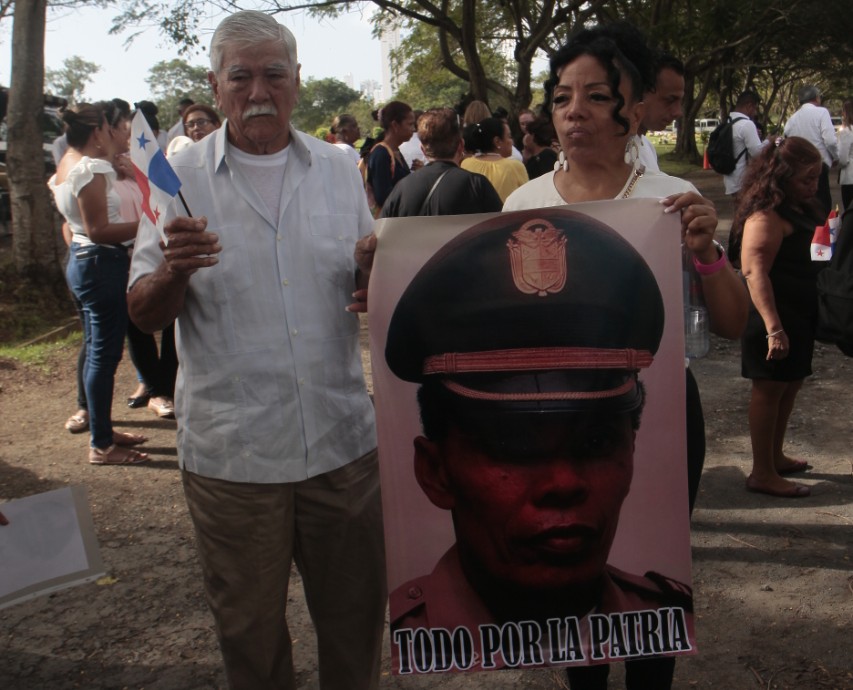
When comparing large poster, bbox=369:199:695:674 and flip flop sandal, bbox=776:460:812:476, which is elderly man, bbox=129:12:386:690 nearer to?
large poster, bbox=369:199:695:674

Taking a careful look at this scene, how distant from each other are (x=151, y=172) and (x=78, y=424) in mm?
4522

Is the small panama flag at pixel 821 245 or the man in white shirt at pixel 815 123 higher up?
the man in white shirt at pixel 815 123

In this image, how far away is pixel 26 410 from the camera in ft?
21.5

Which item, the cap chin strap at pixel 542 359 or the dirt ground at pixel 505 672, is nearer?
the cap chin strap at pixel 542 359

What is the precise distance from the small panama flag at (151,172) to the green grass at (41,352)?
622 centimetres

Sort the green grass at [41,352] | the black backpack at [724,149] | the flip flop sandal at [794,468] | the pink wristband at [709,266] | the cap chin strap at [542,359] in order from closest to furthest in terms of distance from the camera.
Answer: the cap chin strap at [542,359], the pink wristband at [709,266], the flip flop sandal at [794,468], the green grass at [41,352], the black backpack at [724,149]

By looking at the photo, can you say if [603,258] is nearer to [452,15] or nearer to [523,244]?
[523,244]

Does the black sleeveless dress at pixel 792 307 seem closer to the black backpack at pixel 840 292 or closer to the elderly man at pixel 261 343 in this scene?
the black backpack at pixel 840 292

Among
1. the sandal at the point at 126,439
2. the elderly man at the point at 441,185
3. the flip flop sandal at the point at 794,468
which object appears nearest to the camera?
the flip flop sandal at the point at 794,468

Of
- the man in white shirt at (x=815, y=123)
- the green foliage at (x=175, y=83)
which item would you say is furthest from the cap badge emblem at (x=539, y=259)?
the green foliage at (x=175, y=83)

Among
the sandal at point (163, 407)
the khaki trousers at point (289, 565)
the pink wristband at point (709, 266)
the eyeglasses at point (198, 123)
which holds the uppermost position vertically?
the eyeglasses at point (198, 123)

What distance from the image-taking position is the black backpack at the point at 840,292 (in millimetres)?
3320

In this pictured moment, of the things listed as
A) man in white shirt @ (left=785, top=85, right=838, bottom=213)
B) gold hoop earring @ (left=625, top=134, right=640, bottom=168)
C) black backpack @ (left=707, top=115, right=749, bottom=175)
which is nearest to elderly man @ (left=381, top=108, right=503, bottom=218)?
gold hoop earring @ (left=625, top=134, right=640, bottom=168)

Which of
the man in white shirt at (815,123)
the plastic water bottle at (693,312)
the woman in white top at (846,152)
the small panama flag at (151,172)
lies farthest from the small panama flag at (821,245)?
the man in white shirt at (815,123)
